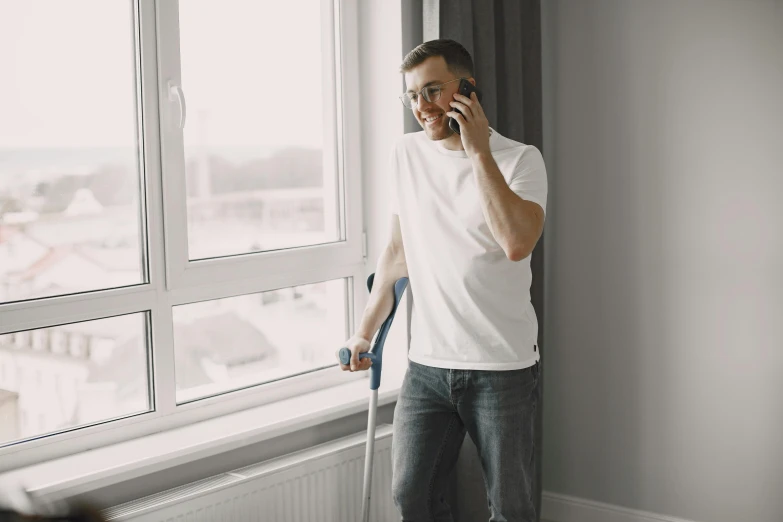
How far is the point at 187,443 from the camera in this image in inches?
89.7

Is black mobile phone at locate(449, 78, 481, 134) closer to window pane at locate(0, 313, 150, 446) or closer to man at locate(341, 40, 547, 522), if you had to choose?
man at locate(341, 40, 547, 522)

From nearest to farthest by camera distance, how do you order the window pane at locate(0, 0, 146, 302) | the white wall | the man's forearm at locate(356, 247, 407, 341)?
the window pane at locate(0, 0, 146, 302), the man's forearm at locate(356, 247, 407, 341), the white wall

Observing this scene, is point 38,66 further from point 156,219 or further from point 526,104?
point 526,104

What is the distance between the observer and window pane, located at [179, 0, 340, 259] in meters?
2.50

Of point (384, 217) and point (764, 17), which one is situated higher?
point (764, 17)

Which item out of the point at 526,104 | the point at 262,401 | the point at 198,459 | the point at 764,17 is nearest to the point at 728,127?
the point at 764,17

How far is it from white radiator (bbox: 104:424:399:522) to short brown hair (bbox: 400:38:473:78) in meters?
1.17

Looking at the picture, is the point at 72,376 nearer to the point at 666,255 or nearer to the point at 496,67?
the point at 496,67

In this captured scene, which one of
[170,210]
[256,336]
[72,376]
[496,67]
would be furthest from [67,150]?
[496,67]

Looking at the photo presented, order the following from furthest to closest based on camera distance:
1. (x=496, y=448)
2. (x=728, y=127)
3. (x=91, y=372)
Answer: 1. (x=728, y=127)
2. (x=91, y=372)
3. (x=496, y=448)

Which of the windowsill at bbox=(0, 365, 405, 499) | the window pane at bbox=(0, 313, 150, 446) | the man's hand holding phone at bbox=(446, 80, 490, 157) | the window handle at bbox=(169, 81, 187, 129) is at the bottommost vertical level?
the windowsill at bbox=(0, 365, 405, 499)

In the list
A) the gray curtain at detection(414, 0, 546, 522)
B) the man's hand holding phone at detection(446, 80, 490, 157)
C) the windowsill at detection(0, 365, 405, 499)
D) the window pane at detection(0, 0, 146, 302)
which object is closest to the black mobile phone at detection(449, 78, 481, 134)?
the man's hand holding phone at detection(446, 80, 490, 157)

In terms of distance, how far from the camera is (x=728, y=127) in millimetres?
2916

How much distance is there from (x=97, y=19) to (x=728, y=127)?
2098 mm
